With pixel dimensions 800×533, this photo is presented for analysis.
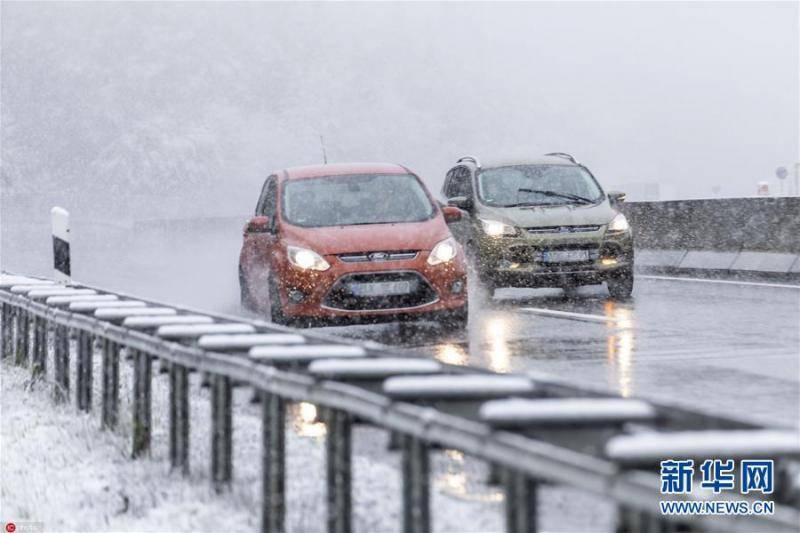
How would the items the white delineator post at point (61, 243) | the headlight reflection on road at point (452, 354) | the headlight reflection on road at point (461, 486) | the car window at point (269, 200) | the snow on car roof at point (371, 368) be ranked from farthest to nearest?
the car window at point (269, 200), the white delineator post at point (61, 243), the headlight reflection on road at point (452, 354), the headlight reflection on road at point (461, 486), the snow on car roof at point (371, 368)

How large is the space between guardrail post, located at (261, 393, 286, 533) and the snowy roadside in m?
0.29

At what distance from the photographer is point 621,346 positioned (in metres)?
12.6

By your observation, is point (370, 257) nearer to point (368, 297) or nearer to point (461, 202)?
point (368, 297)

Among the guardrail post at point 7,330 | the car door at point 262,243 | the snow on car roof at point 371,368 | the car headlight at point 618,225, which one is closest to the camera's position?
the snow on car roof at point 371,368

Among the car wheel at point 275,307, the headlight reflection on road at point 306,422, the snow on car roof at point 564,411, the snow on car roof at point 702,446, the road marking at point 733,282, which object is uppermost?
the snow on car roof at point 702,446

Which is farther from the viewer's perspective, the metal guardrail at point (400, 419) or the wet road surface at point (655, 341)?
the wet road surface at point (655, 341)

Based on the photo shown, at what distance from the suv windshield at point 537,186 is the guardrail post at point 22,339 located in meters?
8.75

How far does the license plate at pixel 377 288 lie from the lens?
44.9 ft

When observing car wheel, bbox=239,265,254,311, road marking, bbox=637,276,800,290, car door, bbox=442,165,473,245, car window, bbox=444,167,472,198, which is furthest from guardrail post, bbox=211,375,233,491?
car window, bbox=444,167,472,198

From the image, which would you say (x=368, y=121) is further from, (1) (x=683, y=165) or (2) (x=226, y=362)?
(2) (x=226, y=362)

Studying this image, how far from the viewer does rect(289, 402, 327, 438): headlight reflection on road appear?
7828 millimetres

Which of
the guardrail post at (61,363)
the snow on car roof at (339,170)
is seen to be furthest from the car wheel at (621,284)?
the guardrail post at (61,363)

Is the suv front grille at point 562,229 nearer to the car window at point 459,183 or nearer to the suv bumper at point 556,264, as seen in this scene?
the suv bumper at point 556,264

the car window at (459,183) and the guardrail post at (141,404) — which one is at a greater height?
the car window at (459,183)
